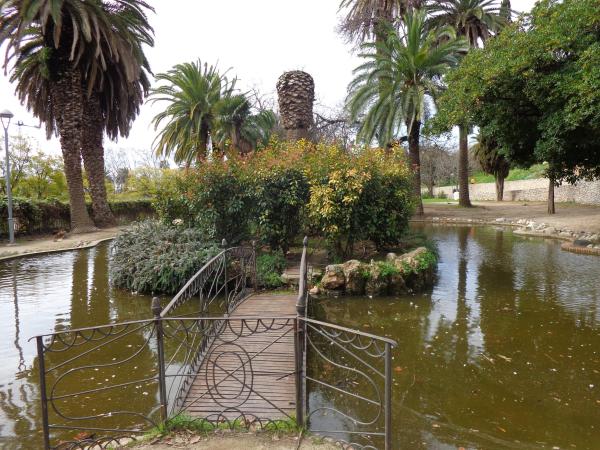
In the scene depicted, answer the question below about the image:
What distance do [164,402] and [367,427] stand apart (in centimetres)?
181

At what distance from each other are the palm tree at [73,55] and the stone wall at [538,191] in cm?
2792

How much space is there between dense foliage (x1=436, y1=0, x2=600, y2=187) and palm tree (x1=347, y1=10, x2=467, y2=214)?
700cm

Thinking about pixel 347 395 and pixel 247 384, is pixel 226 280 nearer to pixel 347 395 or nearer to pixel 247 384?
pixel 247 384

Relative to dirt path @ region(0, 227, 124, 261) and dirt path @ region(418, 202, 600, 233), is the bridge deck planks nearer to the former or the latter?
dirt path @ region(0, 227, 124, 261)

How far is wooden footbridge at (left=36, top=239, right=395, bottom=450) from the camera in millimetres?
3207

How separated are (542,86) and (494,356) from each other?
771 centimetres

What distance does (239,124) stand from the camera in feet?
72.5

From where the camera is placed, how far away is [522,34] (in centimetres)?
1048

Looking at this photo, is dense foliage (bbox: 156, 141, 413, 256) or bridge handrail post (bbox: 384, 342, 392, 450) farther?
dense foliage (bbox: 156, 141, 413, 256)

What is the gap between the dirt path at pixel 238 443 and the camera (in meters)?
3.01

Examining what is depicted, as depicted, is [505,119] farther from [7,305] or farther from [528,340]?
[7,305]

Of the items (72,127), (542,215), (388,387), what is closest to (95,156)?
(72,127)

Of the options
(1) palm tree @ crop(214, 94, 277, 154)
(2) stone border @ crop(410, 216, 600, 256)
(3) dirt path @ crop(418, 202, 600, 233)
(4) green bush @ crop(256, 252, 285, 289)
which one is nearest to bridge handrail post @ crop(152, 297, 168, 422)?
(4) green bush @ crop(256, 252, 285, 289)

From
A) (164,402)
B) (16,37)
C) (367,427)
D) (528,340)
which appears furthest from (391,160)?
(16,37)
